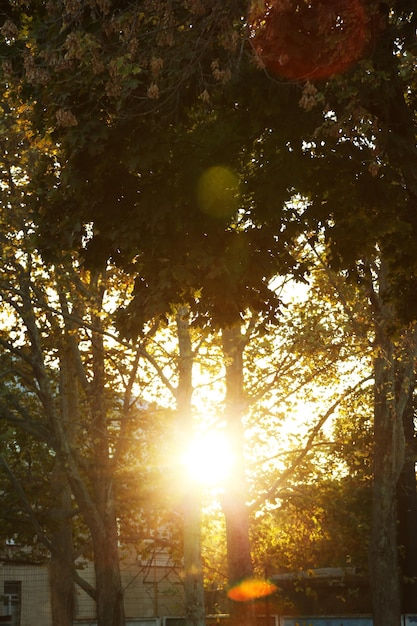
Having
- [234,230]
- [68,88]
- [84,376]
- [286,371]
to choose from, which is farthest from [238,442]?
[68,88]

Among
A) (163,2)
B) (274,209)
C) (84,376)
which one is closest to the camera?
(163,2)

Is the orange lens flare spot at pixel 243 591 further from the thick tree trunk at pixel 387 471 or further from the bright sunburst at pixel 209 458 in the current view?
the thick tree trunk at pixel 387 471

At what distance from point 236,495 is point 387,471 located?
4548 millimetres

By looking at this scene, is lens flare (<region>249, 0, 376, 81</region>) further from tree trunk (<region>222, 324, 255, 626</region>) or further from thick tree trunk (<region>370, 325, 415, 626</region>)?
thick tree trunk (<region>370, 325, 415, 626</region>)

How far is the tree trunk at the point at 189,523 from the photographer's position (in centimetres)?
2216

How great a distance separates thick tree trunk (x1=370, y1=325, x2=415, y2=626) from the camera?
24.7 m

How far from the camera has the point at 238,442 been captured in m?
24.0

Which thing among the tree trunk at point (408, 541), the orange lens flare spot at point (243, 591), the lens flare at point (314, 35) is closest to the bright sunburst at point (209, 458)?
the orange lens flare spot at point (243, 591)

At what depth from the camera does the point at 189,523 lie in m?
23.1

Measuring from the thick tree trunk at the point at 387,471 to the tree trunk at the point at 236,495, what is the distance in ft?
10.8

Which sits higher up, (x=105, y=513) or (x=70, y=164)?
(x=70, y=164)

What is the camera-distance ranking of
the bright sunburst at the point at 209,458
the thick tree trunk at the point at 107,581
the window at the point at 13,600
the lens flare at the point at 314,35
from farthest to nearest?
the window at the point at 13,600 → the thick tree trunk at the point at 107,581 → the bright sunburst at the point at 209,458 → the lens flare at the point at 314,35

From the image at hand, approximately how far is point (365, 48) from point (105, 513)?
Answer: 15.8m

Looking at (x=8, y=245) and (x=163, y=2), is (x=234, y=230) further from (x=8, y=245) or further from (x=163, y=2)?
(x=8, y=245)
